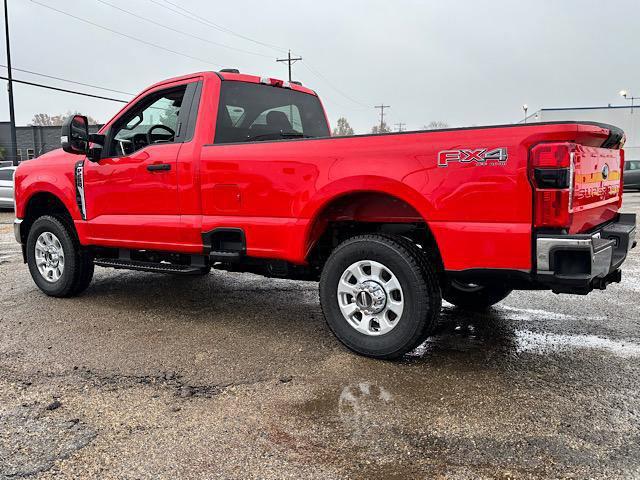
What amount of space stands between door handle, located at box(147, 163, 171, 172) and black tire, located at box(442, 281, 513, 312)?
2536mm

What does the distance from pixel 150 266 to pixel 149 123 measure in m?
1.31

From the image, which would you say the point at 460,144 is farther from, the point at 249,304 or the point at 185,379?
the point at 249,304

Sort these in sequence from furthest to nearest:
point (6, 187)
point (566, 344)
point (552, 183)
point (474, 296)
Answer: point (6, 187) → point (474, 296) → point (566, 344) → point (552, 183)

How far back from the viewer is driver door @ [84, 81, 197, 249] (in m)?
4.66

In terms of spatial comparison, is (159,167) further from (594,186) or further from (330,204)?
(594,186)

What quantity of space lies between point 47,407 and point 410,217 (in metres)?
2.51

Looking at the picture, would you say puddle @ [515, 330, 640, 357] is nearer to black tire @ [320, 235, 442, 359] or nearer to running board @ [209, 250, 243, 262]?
black tire @ [320, 235, 442, 359]

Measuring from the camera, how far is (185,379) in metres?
3.49

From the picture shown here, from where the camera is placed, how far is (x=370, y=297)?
3.70m

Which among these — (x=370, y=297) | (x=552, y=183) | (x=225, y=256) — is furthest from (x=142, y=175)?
(x=552, y=183)

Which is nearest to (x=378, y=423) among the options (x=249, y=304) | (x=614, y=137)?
(x=614, y=137)

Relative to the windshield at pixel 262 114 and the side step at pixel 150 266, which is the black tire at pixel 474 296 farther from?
the side step at pixel 150 266

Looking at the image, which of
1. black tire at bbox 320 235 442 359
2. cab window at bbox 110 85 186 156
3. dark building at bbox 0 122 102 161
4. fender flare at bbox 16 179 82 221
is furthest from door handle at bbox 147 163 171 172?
dark building at bbox 0 122 102 161

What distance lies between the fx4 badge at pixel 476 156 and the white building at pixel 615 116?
139ft
